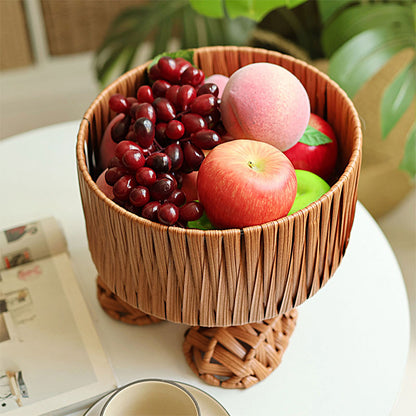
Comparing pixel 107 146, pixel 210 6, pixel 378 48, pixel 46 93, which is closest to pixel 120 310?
pixel 107 146

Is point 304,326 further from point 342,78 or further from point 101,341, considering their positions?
point 342,78

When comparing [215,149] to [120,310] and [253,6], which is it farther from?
[253,6]

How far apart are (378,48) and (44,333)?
0.85 m

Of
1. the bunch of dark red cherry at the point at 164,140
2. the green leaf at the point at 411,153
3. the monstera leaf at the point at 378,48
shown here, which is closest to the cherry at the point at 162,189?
the bunch of dark red cherry at the point at 164,140

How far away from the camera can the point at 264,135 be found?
589 mm

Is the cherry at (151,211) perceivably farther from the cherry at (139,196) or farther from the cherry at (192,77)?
the cherry at (192,77)

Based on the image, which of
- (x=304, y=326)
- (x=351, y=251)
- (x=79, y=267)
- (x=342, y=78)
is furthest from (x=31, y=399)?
(x=342, y=78)

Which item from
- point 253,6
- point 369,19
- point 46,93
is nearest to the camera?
point 253,6

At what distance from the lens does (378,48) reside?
111 cm

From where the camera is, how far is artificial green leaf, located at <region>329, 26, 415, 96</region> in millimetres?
1077

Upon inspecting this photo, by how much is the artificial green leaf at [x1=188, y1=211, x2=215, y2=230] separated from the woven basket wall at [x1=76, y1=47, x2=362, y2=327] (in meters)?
0.05

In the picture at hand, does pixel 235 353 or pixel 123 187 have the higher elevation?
pixel 123 187

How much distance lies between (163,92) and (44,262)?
1.05 feet

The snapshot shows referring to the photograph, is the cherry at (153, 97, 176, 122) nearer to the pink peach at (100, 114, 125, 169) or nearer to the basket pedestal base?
the pink peach at (100, 114, 125, 169)
